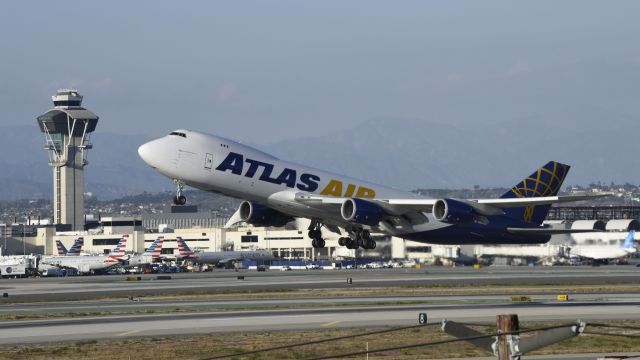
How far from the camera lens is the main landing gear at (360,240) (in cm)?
7481

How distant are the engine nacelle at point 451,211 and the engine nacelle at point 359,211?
4002mm

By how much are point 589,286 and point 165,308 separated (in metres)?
34.5

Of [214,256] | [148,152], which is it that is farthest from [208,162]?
[214,256]

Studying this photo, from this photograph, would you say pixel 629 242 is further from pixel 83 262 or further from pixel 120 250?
pixel 83 262

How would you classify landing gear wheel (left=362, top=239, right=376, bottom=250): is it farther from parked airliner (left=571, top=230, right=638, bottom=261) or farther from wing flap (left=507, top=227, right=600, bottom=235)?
parked airliner (left=571, top=230, right=638, bottom=261)

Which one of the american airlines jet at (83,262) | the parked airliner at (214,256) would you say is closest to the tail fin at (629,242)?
the parked airliner at (214,256)

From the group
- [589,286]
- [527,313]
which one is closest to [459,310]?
[527,313]

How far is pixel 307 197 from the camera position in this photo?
70.1 m

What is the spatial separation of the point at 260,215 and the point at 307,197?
7.21m

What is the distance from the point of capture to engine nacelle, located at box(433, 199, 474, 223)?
70562mm

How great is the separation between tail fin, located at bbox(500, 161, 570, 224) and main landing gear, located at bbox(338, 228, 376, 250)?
1289 cm

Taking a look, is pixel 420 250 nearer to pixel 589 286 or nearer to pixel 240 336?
pixel 589 286

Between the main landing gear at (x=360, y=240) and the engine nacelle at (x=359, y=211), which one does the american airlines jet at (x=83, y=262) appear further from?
the engine nacelle at (x=359, y=211)

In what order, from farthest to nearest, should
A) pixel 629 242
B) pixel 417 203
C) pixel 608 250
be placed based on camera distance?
pixel 608 250 → pixel 629 242 → pixel 417 203
